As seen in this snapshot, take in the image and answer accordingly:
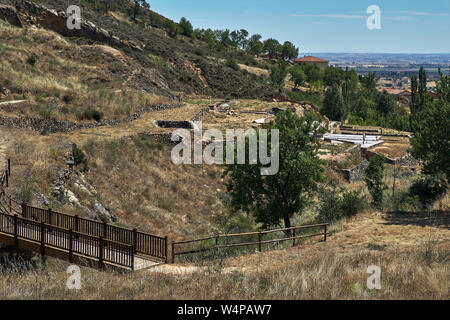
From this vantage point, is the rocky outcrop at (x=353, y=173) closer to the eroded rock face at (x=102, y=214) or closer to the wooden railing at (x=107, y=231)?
the eroded rock face at (x=102, y=214)

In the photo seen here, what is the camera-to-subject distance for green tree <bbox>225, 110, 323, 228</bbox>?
2002 cm

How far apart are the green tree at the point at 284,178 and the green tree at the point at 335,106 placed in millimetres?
51348

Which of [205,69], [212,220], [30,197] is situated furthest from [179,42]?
[30,197]

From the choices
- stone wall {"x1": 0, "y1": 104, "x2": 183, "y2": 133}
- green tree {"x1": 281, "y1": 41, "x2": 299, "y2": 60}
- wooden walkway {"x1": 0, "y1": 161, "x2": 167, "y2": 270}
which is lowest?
wooden walkway {"x1": 0, "y1": 161, "x2": 167, "y2": 270}

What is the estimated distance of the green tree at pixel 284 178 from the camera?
2002 centimetres

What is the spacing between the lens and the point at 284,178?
20.6 metres

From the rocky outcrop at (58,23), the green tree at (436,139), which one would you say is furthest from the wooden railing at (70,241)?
the rocky outcrop at (58,23)

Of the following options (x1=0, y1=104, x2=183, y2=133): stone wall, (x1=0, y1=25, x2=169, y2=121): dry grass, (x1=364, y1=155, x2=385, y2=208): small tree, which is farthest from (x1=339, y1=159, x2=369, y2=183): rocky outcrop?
(x1=0, y1=104, x2=183, y2=133): stone wall

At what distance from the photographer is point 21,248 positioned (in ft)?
43.5

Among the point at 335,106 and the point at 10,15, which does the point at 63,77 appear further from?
the point at 335,106

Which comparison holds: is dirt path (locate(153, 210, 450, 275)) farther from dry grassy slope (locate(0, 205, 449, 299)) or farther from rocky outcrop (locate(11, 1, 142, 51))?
rocky outcrop (locate(11, 1, 142, 51))

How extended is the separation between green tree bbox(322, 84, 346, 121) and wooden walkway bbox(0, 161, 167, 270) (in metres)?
60.5

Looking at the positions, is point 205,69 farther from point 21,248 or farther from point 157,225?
point 21,248
